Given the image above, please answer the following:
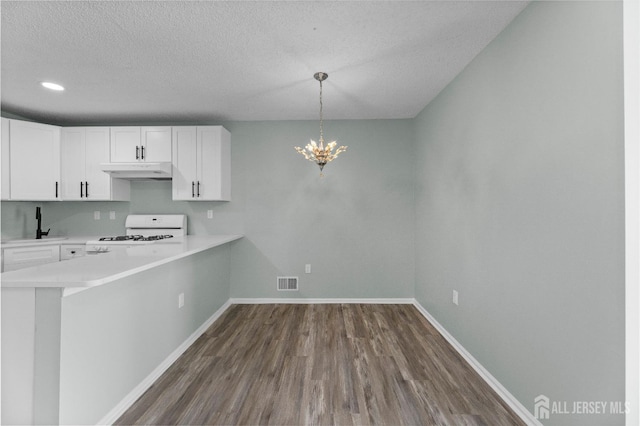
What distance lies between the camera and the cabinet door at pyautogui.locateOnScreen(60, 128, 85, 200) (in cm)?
362

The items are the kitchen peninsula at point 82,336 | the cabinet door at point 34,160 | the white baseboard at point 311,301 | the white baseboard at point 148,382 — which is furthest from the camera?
the white baseboard at point 311,301

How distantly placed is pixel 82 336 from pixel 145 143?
112 inches

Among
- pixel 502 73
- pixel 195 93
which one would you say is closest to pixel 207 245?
pixel 195 93

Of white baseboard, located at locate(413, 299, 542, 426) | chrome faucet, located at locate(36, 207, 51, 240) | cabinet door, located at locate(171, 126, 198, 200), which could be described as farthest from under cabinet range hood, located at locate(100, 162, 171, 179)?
white baseboard, located at locate(413, 299, 542, 426)

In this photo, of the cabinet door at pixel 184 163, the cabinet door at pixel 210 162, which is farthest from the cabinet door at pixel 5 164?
the cabinet door at pixel 210 162

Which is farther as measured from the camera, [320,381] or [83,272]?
[320,381]

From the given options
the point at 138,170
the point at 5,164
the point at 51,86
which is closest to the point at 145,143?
the point at 138,170

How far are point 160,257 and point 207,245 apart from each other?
2.43ft

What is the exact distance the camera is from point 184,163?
363 centimetres

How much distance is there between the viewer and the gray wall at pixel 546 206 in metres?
1.23

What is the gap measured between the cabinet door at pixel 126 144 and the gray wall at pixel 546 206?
3.83m

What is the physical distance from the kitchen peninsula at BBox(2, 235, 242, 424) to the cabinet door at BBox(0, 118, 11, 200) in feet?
8.05

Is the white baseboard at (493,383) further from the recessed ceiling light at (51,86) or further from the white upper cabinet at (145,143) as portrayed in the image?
the recessed ceiling light at (51,86)

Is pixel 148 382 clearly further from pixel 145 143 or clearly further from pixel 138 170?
pixel 145 143
